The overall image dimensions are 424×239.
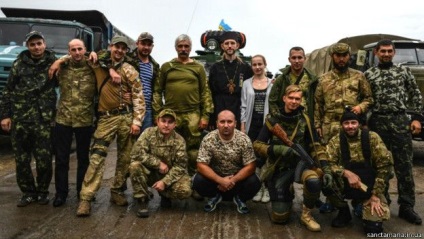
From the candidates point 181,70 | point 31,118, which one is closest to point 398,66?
point 181,70

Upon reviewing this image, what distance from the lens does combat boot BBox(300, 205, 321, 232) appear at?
402 cm

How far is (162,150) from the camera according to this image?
4.64 meters

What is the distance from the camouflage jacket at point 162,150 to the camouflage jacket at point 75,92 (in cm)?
69

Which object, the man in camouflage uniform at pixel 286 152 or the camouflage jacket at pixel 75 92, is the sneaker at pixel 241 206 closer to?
the man in camouflage uniform at pixel 286 152

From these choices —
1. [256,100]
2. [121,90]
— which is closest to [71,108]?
[121,90]

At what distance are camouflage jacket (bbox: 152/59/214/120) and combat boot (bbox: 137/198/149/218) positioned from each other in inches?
43.6

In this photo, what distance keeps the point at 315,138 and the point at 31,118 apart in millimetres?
3089

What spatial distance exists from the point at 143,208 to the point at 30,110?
167 cm

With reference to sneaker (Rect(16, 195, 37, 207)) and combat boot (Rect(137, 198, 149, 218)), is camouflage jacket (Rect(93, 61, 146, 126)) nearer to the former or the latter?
combat boot (Rect(137, 198, 149, 218))

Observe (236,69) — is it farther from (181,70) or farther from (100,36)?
(100,36)

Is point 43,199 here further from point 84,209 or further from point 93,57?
point 93,57

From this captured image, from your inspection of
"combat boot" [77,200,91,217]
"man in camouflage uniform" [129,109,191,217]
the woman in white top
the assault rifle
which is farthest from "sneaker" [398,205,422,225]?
"combat boot" [77,200,91,217]

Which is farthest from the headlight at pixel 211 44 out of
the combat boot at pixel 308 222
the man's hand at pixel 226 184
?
the combat boot at pixel 308 222

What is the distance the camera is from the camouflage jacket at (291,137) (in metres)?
4.36
